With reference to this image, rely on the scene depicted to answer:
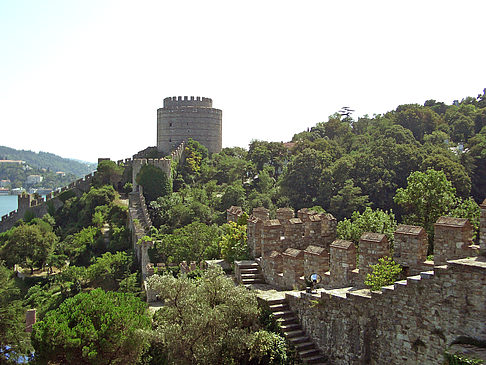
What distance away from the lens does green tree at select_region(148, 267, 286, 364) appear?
8.84m

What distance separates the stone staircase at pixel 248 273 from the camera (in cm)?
1205

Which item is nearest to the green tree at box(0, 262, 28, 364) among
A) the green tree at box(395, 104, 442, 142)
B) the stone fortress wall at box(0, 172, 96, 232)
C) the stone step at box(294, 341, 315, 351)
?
the stone step at box(294, 341, 315, 351)

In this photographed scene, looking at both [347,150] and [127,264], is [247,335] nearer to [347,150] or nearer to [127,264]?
[127,264]

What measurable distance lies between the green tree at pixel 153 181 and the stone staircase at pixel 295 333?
855 inches

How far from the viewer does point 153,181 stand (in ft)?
101

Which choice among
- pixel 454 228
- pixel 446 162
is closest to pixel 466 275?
pixel 454 228

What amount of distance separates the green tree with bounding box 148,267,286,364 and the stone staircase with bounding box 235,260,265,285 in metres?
2.22

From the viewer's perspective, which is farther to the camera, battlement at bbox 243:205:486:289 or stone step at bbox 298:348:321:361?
stone step at bbox 298:348:321:361

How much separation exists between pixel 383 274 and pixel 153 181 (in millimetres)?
24055

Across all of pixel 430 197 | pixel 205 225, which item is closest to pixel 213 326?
pixel 430 197

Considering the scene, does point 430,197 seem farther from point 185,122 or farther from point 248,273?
point 185,122

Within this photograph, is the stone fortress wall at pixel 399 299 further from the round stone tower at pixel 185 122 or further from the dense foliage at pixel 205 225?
the round stone tower at pixel 185 122

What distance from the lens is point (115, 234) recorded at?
27.8m

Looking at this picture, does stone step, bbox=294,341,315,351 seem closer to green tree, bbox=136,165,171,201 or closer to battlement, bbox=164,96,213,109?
green tree, bbox=136,165,171,201
